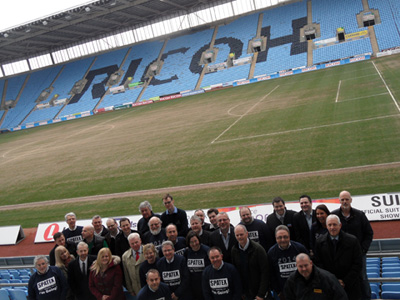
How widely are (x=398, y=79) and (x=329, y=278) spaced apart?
30742 mm

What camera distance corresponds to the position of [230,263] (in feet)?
21.6

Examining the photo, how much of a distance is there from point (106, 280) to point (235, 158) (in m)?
14.7

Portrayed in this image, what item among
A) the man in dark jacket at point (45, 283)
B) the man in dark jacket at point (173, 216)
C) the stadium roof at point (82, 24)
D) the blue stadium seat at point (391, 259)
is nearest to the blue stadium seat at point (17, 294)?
the man in dark jacket at point (45, 283)

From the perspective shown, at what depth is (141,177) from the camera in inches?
833

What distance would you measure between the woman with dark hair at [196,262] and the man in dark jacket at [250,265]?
0.57m

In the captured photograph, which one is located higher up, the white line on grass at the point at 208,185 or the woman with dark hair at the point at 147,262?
the white line on grass at the point at 208,185

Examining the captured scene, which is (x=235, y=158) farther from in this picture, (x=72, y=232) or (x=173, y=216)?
(x=72, y=232)

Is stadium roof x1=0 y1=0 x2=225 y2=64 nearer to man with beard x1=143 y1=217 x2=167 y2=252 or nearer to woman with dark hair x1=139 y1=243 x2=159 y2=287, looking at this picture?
man with beard x1=143 y1=217 x2=167 y2=252

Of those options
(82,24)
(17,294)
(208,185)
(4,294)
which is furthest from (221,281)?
(82,24)

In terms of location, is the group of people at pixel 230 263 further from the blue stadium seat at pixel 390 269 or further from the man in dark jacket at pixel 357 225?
the blue stadium seat at pixel 390 269

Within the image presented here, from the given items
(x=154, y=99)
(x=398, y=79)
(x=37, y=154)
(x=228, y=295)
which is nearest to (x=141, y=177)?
(x=228, y=295)

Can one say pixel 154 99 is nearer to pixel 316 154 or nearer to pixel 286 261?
pixel 316 154

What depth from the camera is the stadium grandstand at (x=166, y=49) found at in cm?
5666

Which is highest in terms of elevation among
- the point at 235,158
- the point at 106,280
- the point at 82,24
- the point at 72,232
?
the point at 82,24
